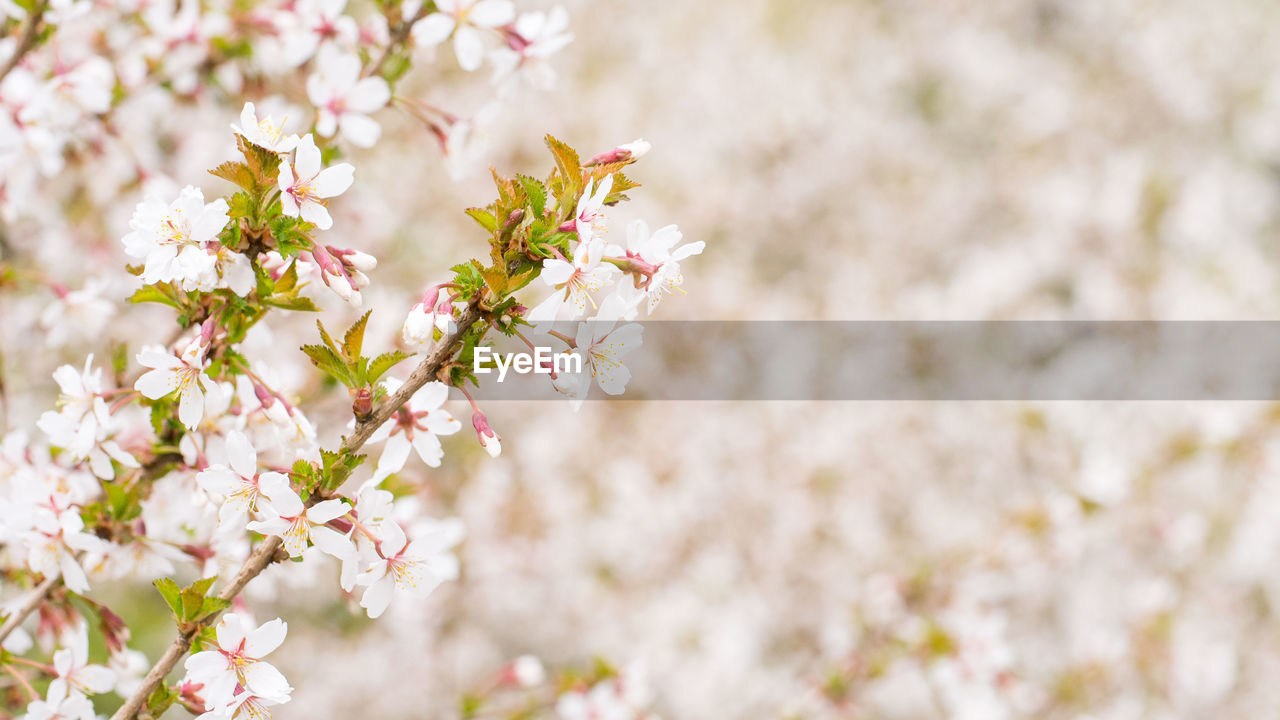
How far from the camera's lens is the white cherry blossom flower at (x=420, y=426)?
47.3 inches

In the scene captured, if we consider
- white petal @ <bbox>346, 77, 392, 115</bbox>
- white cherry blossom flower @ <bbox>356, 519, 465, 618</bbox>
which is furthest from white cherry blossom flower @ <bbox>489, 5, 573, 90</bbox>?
white cherry blossom flower @ <bbox>356, 519, 465, 618</bbox>

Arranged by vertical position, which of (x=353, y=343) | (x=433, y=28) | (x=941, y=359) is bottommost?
(x=353, y=343)

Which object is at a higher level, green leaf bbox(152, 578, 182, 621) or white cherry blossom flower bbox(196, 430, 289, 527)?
white cherry blossom flower bbox(196, 430, 289, 527)

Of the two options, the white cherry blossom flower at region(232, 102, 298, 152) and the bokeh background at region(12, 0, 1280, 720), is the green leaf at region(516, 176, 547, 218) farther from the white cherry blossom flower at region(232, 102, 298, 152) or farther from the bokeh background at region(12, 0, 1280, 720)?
the bokeh background at region(12, 0, 1280, 720)

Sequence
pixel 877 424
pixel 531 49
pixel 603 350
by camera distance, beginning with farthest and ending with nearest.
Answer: pixel 877 424, pixel 531 49, pixel 603 350

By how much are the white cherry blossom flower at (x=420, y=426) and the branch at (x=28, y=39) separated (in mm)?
1117

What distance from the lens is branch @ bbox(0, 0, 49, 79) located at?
1.63m

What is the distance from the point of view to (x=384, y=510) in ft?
3.64

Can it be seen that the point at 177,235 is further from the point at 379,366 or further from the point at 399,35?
the point at 399,35

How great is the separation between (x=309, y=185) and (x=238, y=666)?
2.01 feet

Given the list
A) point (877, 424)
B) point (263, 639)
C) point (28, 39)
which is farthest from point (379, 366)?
point (877, 424)

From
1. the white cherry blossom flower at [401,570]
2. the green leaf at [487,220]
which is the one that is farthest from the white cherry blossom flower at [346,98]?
the white cherry blossom flower at [401,570]

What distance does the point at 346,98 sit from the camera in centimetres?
162

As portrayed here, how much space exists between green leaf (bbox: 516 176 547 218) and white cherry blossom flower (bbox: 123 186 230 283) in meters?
0.37
